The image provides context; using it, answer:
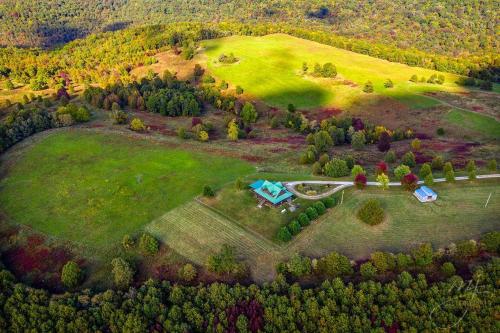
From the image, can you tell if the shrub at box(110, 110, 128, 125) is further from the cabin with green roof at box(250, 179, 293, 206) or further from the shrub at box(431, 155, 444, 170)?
the shrub at box(431, 155, 444, 170)

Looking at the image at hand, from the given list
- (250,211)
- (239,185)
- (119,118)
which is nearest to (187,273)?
(250,211)

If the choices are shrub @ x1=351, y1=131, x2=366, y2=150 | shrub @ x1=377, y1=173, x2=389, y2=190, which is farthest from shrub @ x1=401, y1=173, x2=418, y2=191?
shrub @ x1=351, y1=131, x2=366, y2=150

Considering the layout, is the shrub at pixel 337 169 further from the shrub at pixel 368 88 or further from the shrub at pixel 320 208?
the shrub at pixel 368 88

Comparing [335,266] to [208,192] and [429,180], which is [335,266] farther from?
[429,180]

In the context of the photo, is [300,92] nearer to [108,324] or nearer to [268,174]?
[268,174]

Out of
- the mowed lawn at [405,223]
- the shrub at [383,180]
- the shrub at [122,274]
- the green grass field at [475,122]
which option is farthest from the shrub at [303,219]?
the green grass field at [475,122]

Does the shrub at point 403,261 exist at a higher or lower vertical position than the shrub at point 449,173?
lower

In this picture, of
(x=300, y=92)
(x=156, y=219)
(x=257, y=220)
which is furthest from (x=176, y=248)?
(x=300, y=92)
